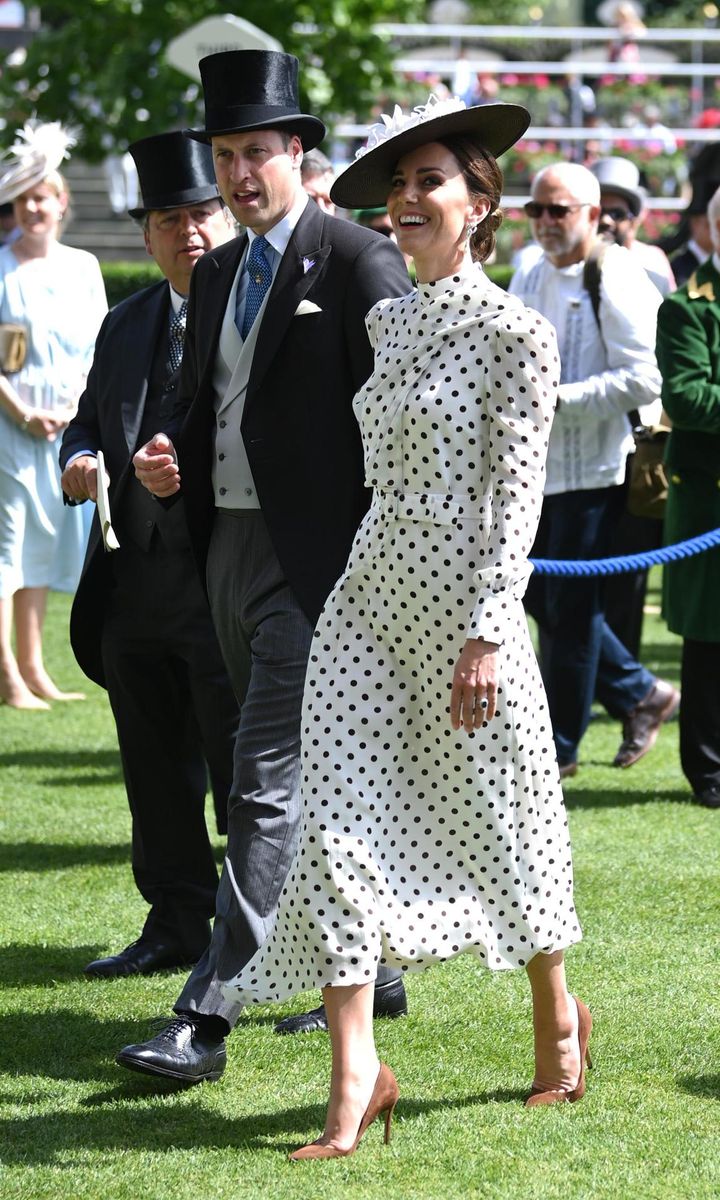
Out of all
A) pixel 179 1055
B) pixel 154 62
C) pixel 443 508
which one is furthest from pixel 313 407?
pixel 154 62

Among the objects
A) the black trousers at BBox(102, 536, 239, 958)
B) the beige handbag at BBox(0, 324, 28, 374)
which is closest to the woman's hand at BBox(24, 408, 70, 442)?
the beige handbag at BBox(0, 324, 28, 374)

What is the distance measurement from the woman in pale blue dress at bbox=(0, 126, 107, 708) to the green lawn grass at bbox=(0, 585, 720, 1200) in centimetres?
Result: 319

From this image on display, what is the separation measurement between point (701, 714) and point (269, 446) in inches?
142

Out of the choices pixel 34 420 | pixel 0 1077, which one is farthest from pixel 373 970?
pixel 34 420

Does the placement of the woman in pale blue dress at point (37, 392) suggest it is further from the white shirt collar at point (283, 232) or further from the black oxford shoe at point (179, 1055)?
the black oxford shoe at point (179, 1055)

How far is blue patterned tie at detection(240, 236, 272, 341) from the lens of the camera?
16.5ft

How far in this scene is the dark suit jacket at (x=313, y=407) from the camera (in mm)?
4875

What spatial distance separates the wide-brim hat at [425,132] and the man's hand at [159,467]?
854mm

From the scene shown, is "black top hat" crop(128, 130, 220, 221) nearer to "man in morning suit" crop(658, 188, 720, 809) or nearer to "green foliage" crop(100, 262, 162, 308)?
"man in morning suit" crop(658, 188, 720, 809)

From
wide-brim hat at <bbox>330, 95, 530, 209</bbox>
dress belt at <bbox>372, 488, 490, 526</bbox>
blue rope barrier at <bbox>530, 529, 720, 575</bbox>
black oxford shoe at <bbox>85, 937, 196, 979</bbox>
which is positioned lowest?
black oxford shoe at <bbox>85, 937, 196, 979</bbox>

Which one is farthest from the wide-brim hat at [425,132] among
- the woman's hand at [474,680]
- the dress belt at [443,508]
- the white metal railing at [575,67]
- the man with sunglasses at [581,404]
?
the white metal railing at [575,67]

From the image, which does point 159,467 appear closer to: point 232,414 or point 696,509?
point 232,414

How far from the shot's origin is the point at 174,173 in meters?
5.59

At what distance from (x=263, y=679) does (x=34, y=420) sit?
5571mm
